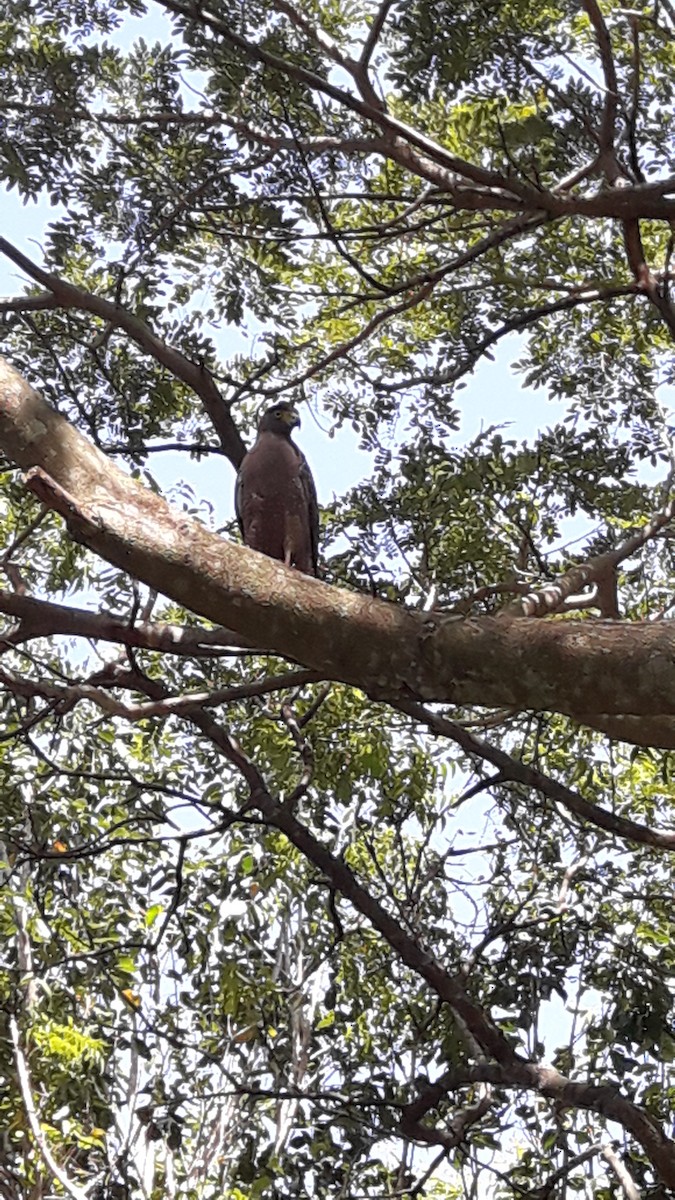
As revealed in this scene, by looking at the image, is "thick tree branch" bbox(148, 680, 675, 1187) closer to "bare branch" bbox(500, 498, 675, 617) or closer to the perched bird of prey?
→ "bare branch" bbox(500, 498, 675, 617)

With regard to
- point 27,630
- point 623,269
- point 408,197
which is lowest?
point 27,630

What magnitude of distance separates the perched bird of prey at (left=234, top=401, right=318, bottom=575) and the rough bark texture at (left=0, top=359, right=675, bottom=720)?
2875 mm

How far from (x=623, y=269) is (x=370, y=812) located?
258cm

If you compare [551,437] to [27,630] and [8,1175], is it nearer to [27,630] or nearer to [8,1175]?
[27,630]

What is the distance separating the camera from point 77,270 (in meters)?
5.36

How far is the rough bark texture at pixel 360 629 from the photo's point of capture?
94.2 inches

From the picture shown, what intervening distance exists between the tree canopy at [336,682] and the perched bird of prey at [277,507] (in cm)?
16

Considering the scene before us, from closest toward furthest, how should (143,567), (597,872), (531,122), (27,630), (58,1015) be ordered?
(143,567), (27,630), (531,122), (58,1015), (597,872)

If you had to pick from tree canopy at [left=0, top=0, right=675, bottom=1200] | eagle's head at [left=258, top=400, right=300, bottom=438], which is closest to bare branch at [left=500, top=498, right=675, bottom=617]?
tree canopy at [left=0, top=0, right=675, bottom=1200]

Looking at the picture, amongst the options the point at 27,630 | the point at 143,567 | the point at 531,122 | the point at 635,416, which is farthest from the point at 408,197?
the point at 143,567

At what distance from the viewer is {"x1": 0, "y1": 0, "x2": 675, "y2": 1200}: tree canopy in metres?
4.09

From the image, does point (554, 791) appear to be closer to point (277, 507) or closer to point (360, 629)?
point (360, 629)

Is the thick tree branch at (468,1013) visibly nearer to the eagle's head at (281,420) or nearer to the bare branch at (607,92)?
the eagle's head at (281,420)

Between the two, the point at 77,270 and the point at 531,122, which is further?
the point at 77,270
